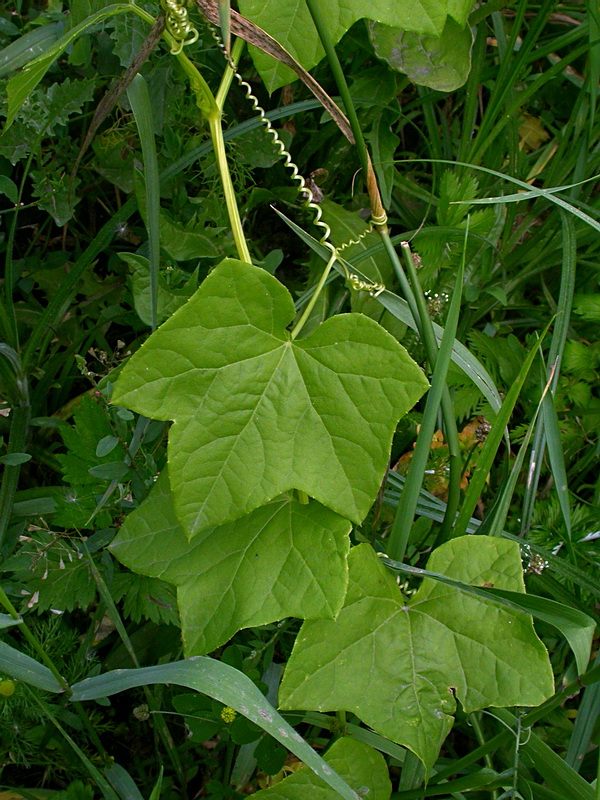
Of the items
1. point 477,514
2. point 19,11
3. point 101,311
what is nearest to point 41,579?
point 101,311

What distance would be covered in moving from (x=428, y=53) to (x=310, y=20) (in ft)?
1.43

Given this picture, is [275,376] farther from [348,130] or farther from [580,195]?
[580,195]

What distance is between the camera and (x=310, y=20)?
4.18 ft

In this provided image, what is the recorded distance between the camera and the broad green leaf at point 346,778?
1168 millimetres

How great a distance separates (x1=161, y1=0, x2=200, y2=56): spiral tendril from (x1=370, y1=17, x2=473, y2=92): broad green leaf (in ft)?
2.23

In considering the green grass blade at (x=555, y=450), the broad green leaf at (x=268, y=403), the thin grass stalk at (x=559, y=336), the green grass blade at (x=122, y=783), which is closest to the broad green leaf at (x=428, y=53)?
the thin grass stalk at (x=559, y=336)

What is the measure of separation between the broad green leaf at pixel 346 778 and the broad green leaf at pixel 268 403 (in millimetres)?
517

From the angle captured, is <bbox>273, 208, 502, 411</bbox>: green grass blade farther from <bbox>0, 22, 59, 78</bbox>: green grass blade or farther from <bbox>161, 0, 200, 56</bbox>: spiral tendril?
<bbox>0, 22, 59, 78</bbox>: green grass blade

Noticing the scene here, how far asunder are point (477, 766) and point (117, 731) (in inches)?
35.0

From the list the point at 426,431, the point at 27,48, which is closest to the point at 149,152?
the point at 27,48

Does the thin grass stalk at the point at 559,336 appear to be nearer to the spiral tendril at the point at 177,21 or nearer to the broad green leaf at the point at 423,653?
the broad green leaf at the point at 423,653

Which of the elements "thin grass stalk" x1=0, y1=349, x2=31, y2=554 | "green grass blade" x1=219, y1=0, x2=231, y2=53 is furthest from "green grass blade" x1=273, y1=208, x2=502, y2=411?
"thin grass stalk" x1=0, y1=349, x2=31, y2=554

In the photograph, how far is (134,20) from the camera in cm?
149

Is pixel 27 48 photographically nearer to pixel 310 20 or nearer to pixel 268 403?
pixel 310 20
